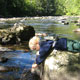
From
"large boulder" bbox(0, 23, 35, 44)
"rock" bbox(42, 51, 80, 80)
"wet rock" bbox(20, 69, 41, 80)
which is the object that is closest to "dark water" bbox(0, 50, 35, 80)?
"wet rock" bbox(20, 69, 41, 80)

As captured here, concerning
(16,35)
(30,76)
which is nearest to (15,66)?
(30,76)

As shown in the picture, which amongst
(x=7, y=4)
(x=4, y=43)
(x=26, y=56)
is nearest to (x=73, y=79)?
(x=26, y=56)

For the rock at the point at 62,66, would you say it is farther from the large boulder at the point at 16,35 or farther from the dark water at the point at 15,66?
the large boulder at the point at 16,35

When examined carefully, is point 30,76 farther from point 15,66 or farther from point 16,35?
point 16,35

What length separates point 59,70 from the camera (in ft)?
12.7

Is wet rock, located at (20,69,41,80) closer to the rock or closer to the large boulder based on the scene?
the rock

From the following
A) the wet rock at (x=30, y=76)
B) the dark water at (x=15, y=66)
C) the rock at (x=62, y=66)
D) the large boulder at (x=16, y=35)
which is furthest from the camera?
the large boulder at (x=16, y=35)

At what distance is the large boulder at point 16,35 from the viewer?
1188 centimetres

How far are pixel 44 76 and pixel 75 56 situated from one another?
842mm

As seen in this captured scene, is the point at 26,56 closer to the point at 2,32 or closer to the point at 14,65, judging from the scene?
the point at 14,65

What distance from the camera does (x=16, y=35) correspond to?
12672 mm

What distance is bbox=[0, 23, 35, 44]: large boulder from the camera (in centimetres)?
1188

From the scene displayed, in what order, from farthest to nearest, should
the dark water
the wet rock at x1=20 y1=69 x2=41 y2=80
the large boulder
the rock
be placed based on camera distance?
1. the large boulder
2. the dark water
3. the wet rock at x1=20 y1=69 x2=41 y2=80
4. the rock

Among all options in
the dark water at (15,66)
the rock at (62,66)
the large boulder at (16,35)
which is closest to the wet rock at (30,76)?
the dark water at (15,66)
